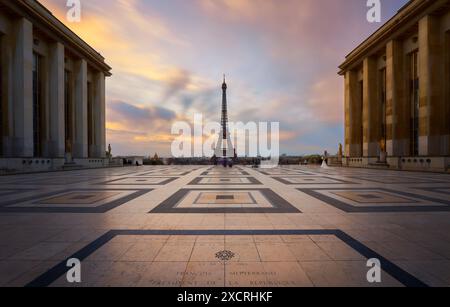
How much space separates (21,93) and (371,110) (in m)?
48.4

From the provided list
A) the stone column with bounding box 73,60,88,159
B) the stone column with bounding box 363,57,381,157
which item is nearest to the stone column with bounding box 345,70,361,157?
the stone column with bounding box 363,57,381,157

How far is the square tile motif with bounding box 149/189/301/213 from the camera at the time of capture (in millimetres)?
7004

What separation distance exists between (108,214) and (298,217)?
5.33m

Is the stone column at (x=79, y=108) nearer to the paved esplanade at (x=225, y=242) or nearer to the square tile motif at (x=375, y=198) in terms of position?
the paved esplanade at (x=225, y=242)

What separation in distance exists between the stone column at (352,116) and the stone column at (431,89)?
1655 cm

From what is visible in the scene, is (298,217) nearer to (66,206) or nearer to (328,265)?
(328,265)

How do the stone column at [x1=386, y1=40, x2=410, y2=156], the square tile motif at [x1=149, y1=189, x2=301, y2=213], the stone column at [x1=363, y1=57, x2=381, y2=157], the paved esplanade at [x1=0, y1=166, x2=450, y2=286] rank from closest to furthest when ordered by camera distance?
the paved esplanade at [x1=0, y1=166, x2=450, y2=286], the square tile motif at [x1=149, y1=189, x2=301, y2=213], the stone column at [x1=386, y1=40, x2=410, y2=156], the stone column at [x1=363, y1=57, x2=381, y2=157]

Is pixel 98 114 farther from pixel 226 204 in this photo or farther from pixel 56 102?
pixel 226 204

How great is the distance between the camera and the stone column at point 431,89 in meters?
25.2

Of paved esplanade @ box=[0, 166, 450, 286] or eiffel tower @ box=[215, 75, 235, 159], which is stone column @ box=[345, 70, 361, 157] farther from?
eiffel tower @ box=[215, 75, 235, 159]

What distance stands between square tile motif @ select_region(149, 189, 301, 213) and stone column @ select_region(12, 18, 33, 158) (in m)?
27.3

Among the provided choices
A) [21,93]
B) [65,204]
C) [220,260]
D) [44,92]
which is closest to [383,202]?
[220,260]
